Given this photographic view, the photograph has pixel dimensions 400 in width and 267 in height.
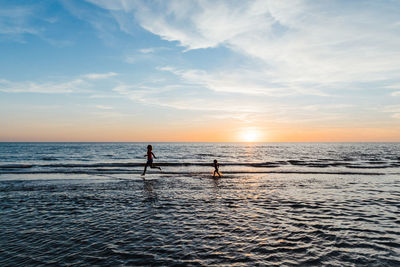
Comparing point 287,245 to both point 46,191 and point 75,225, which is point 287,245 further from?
point 46,191

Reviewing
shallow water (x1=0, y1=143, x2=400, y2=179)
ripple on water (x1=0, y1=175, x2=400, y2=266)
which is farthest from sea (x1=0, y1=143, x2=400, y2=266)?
shallow water (x1=0, y1=143, x2=400, y2=179)

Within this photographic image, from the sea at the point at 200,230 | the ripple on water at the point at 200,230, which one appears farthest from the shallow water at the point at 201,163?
the ripple on water at the point at 200,230

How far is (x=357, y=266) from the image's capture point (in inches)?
234

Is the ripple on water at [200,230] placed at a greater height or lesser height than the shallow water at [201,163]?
greater

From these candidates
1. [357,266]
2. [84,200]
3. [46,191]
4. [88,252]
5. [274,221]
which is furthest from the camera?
[46,191]

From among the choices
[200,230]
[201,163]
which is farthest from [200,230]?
[201,163]

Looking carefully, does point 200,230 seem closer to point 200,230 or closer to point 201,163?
point 200,230

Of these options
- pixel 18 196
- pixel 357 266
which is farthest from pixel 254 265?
pixel 18 196

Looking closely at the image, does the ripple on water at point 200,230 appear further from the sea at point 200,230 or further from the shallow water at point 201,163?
the shallow water at point 201,163

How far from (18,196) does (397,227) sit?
1827cm

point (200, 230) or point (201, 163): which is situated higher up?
point (200, 230)

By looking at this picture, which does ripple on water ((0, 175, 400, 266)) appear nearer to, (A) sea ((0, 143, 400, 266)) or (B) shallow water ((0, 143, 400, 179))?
(A) sea ((0, 143, 400, 266))

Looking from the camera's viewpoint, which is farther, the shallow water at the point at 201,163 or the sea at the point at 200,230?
the shallow water at the point at 201,163

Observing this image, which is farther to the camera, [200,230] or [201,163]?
[201,163]
